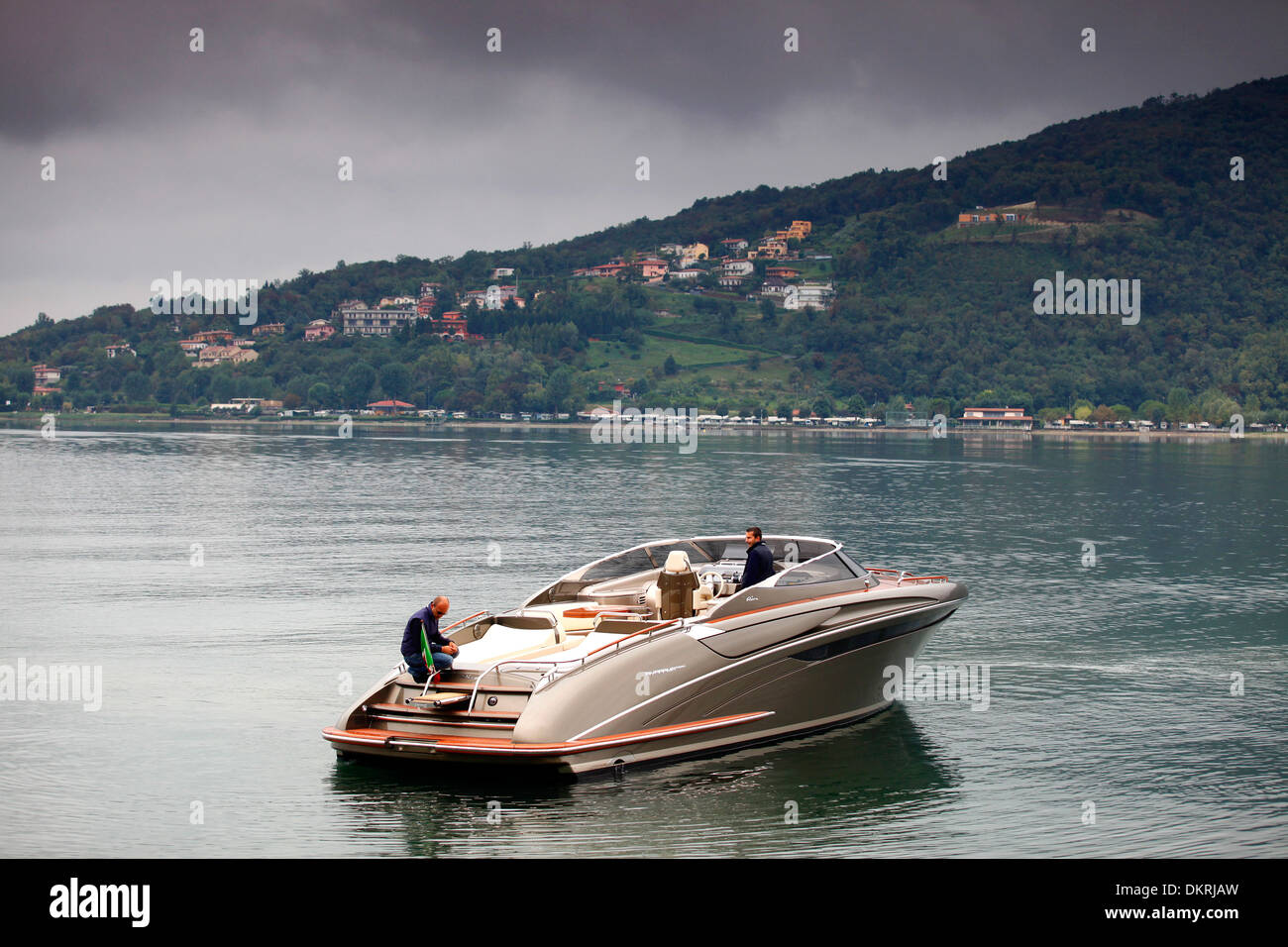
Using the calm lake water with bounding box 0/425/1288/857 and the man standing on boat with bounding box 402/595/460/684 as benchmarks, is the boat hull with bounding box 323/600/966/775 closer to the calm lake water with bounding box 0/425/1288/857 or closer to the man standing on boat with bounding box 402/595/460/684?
the calm lake water with bounding box 0/425/1288/857

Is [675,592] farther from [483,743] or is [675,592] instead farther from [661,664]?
[483,743]

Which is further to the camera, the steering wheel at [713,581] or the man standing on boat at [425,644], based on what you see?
the steering wheel at [713,581]

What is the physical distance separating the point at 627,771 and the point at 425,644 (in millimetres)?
2657

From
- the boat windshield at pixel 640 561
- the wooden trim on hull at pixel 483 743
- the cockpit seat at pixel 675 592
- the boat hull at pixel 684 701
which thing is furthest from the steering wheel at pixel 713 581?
the wooden trim on hull at pixel 483 743

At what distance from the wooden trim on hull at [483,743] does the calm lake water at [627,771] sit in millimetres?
486

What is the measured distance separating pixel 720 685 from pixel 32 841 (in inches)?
288

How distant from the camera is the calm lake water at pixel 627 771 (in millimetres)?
13133

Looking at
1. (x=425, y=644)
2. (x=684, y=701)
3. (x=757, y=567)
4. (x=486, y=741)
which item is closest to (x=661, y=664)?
(x=684, y=701)

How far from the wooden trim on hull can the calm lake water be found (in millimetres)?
486

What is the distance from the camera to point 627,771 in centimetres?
1457

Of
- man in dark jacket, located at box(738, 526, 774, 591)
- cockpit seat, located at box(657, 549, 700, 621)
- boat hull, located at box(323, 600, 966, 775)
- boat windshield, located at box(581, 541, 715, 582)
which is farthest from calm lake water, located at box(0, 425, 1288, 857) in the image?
boat windshield, located at box(581, 541, 715, 582)

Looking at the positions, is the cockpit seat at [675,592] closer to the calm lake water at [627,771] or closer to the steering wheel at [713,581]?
the steering wheel at [713,581]
